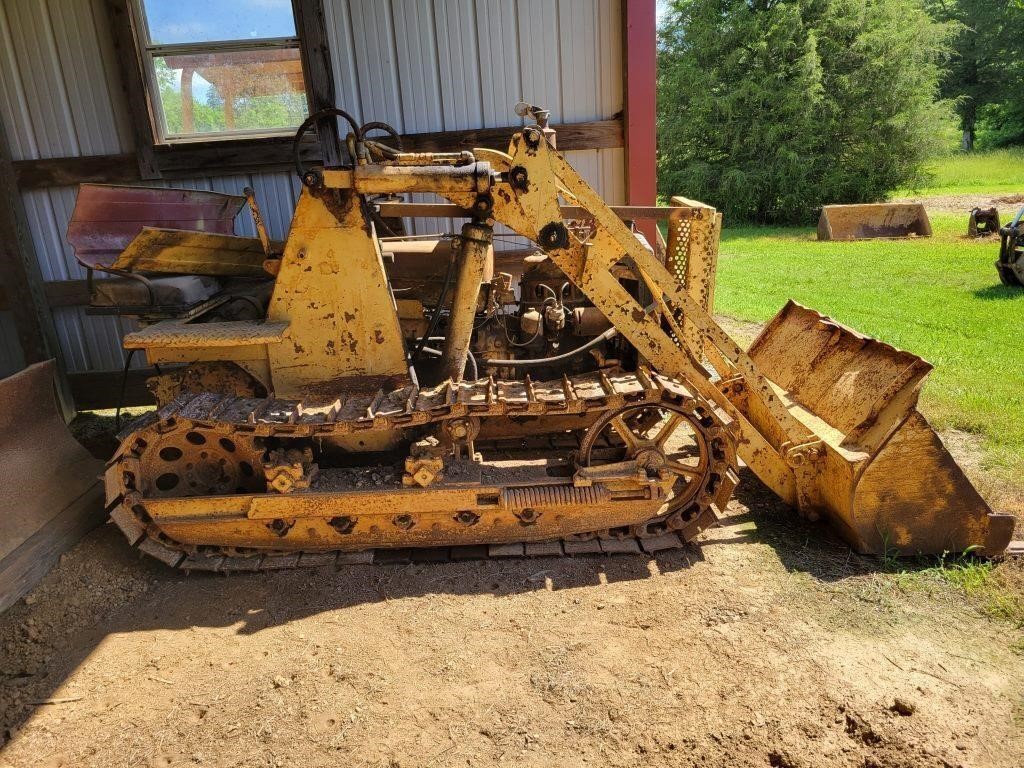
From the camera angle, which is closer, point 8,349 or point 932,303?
point 8,349

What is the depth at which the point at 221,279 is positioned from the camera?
15.2 ft

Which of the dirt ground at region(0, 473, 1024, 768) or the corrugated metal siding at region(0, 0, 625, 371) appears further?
the corrugated metal siding at region(0, 0, 625, 371)

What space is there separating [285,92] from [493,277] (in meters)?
3.20

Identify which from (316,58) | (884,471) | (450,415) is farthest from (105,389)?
(884,471)

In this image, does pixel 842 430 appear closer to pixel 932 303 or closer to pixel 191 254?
pixel 191 254

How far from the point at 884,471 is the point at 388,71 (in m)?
5.07

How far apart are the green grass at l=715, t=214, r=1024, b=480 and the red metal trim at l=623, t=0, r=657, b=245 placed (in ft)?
8.76

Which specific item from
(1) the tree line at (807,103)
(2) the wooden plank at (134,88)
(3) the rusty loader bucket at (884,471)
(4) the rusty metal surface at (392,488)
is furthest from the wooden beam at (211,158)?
(1) the tree line at (807,103)

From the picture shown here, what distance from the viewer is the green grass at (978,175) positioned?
66.0 feet

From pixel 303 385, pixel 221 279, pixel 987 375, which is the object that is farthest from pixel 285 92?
pixel 987 375

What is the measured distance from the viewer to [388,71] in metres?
6.21

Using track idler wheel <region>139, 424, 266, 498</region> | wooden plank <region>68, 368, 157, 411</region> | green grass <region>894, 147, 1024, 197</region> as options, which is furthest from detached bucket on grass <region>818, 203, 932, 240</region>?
track idler wheel <region>139, 424, 266, 498</region>

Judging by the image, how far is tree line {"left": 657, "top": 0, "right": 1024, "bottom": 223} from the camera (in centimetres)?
1862

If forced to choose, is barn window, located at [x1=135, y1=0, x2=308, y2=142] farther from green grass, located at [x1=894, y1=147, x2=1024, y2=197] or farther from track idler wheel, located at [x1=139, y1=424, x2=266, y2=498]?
green grass, located at [x1=894, y1=147, x2=1024, y2=197]
